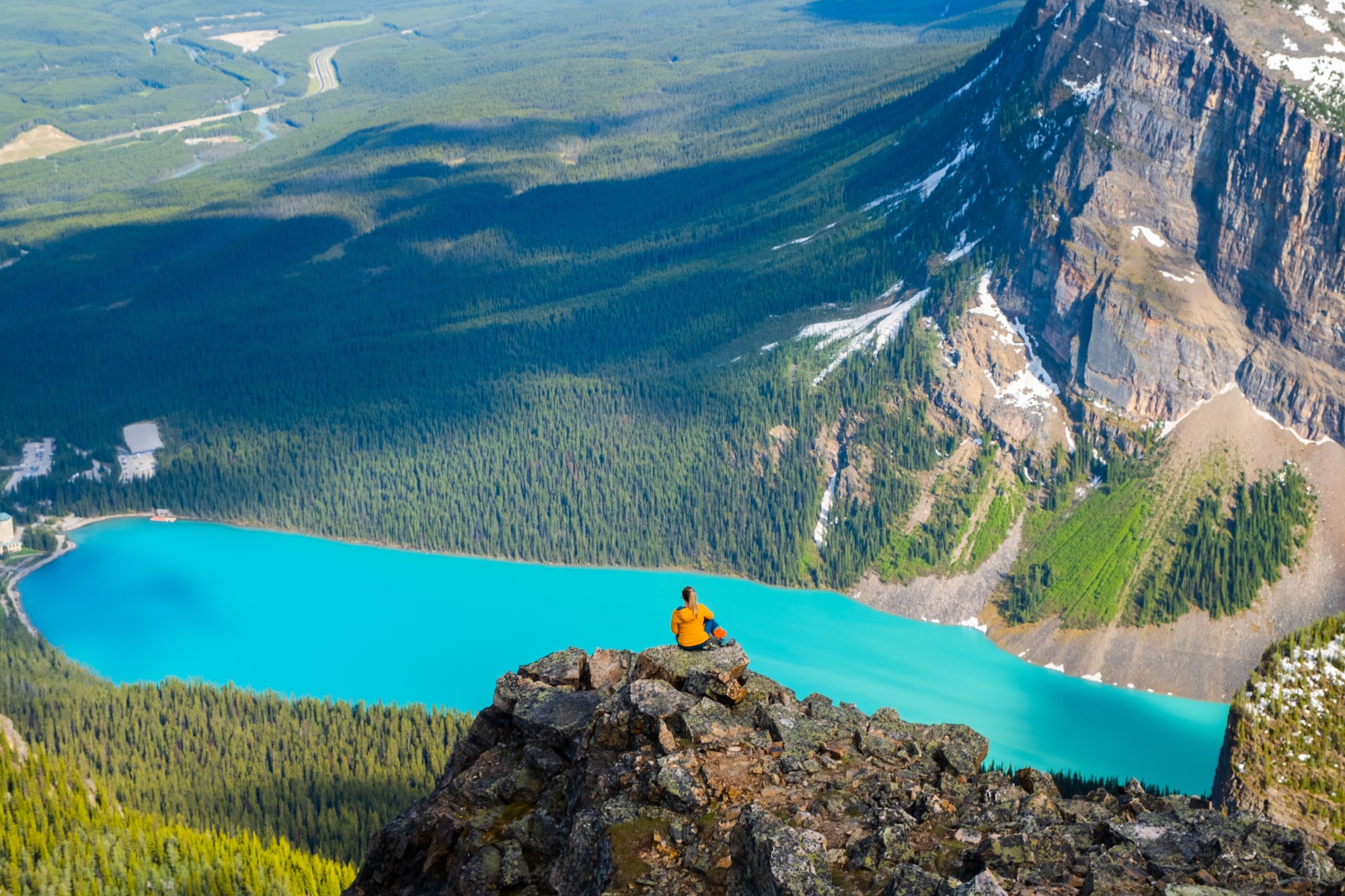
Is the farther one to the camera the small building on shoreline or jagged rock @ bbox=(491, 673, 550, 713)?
the small building on shoreline

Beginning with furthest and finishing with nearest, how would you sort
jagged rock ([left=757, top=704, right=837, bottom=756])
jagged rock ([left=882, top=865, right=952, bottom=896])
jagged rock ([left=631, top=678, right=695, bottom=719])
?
jagged rock ([left=631, top=678, right=695, bottom=719]) < jagged rock ([left=757, top=704, right=837, bottom=756]) < jagged rock ([left=882, top=865, right=952, bottom=896])

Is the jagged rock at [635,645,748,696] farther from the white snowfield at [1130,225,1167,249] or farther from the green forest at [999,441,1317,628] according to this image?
the white snowfield at [1130,225,1167,249]

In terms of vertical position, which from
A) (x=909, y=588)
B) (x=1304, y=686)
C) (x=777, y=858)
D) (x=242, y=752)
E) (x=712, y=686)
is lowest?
(x=909, y=588)

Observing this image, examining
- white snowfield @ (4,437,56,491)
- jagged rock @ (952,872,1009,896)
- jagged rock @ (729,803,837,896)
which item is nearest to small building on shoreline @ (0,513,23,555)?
white snowfield @ (4,437,56,491)

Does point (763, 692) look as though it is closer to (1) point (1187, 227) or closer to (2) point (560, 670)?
(2) point (560, 670)

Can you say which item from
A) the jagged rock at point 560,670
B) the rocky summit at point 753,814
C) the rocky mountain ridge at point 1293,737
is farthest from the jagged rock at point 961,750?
the rocky mountain ridge at point 1293,737

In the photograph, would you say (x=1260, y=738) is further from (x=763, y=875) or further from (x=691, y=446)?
(x=691, y=446)

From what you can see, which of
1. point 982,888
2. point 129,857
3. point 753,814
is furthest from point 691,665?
point 129,857
